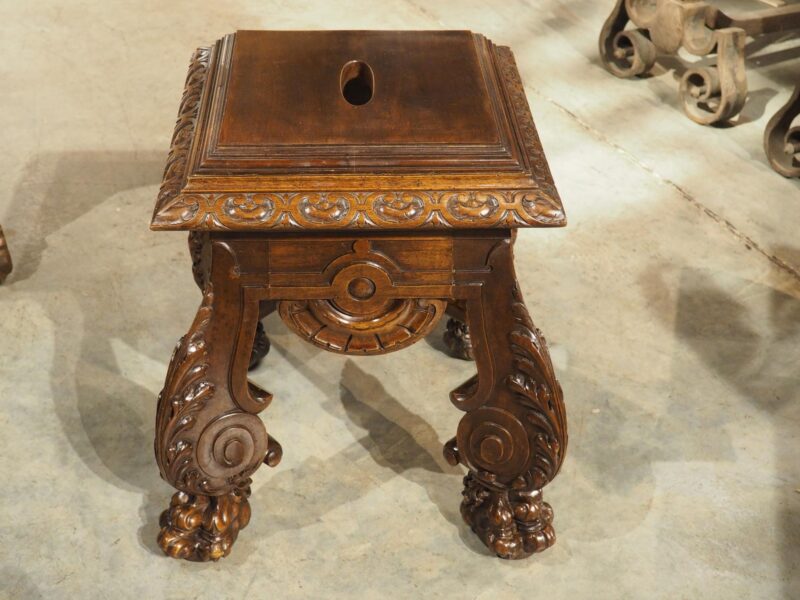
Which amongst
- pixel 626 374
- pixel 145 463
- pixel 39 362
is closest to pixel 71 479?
pixel 145 463

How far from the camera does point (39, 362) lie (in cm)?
204

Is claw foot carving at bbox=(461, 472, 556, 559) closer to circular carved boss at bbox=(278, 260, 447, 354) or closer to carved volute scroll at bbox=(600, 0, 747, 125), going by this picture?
circular carved boss at bbox=(278, 260, 447, 354)

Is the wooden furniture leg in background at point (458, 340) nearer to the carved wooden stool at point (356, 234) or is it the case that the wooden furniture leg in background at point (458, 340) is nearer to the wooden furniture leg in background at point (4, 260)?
the carved wooden stool at point (356, 234)

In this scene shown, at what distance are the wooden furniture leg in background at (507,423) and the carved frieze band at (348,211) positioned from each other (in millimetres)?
86

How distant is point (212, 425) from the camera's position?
1560 millimetres

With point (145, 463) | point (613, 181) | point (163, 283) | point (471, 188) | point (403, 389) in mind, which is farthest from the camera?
point (613, 181)

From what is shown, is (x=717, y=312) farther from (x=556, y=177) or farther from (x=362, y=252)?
(x=362, y=252)

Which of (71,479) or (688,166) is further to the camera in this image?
(688,166)

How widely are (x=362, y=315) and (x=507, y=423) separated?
0.99ft

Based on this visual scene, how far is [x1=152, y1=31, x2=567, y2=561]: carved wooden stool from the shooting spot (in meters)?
1.38

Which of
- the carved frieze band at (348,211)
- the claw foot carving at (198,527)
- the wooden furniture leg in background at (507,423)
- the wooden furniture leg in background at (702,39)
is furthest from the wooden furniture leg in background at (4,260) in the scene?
the wooden furniture leg in background at (702,39)

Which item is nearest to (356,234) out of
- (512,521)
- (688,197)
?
(512,521)

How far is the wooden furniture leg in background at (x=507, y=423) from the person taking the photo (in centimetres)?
151

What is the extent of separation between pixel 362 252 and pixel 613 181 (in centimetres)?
146
